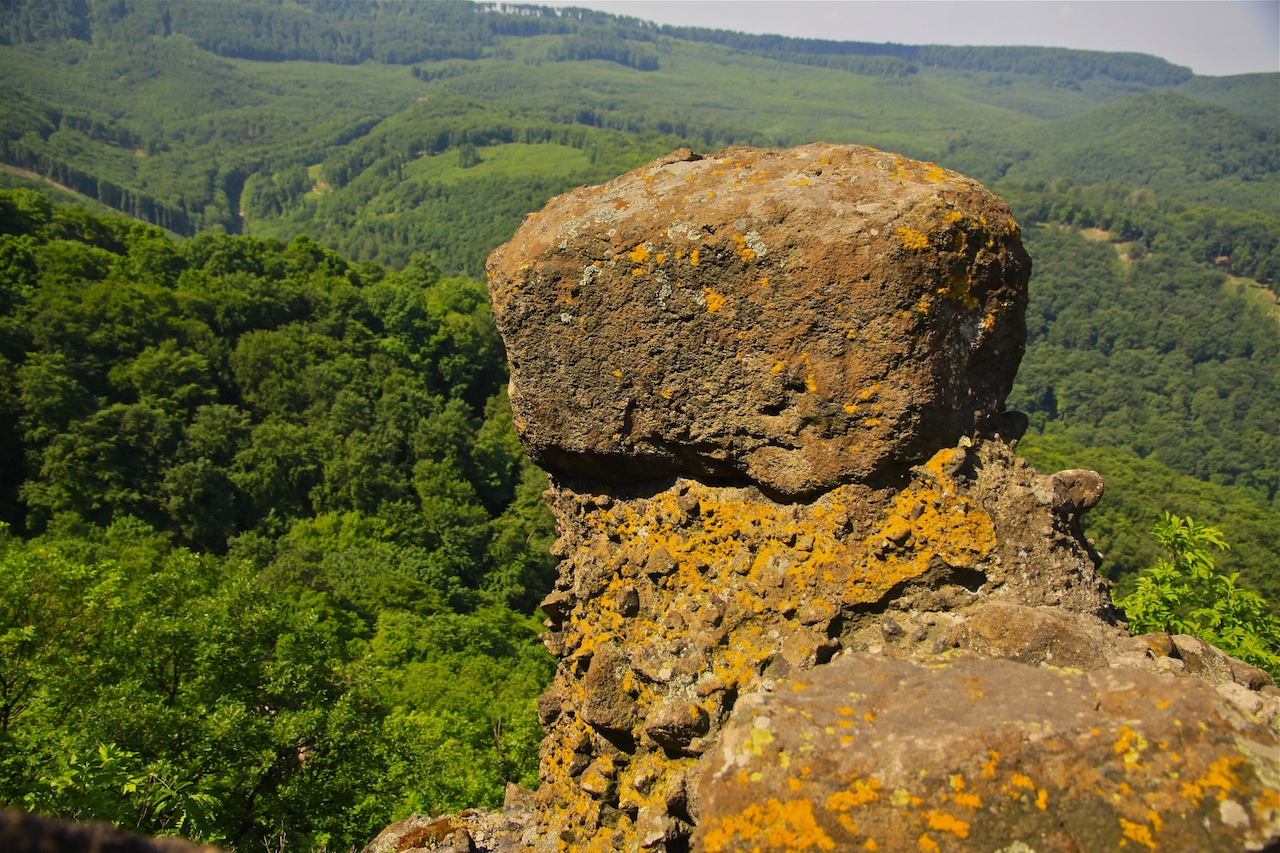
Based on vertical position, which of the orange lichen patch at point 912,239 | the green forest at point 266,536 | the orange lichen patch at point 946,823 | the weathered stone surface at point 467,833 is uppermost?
the orange lichen patch at point 912,239

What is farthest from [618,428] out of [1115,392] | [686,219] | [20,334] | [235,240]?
[1115,392]

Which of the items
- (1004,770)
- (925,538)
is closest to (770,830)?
(1004,770)

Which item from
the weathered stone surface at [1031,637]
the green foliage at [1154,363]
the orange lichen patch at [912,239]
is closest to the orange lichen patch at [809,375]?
the orange lichen patch at [912,239]

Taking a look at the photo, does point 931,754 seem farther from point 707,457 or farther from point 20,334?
point 20,334

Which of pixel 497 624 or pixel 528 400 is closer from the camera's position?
pixel 528 400

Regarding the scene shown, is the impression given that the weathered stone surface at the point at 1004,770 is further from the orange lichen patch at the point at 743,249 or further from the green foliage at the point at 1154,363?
the green foliage at the point at 1154,363

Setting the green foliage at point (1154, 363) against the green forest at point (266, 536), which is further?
the green foliage at point (1154, 363)

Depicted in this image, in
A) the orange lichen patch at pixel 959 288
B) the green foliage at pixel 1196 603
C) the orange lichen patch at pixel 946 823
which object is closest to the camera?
the orange lichen patch at pixel 946 823

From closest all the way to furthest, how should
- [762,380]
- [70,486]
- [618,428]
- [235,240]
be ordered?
[762,380]
[618,428]
[70,486]
[235,240]

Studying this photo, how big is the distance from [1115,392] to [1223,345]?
2794 cm

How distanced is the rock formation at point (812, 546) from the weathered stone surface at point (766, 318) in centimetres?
2

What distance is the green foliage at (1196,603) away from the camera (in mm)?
9586

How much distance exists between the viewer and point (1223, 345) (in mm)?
136000

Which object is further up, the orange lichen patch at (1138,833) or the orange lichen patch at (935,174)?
the orange lichen patch at (935,174)
